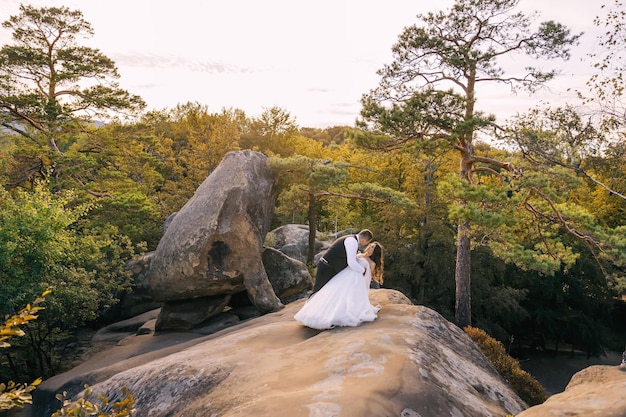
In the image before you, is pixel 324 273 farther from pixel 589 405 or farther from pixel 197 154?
pixel 197 154

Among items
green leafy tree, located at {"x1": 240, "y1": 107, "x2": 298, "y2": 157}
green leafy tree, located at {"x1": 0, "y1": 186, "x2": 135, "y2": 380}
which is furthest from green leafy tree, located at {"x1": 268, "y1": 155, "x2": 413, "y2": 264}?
green leafy tree, located at {"x1": 240, "y1": 107, "x2": 298, "y2": 157}

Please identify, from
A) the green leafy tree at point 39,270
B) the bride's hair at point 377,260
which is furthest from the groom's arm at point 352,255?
the green leafy tree at point 39,270

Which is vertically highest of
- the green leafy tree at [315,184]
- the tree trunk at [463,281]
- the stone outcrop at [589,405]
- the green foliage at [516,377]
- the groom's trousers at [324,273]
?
the green leafy tree at [315,184]

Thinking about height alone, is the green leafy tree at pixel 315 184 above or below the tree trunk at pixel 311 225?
above

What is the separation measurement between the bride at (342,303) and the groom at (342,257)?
0.13 metres

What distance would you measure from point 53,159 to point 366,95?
42.0ft

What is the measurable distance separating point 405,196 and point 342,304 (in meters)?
12.0

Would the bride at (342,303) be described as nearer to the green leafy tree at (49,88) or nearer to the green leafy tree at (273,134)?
the green leafy tree at (49,88)

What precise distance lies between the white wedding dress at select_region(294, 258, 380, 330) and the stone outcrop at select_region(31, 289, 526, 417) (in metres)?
0.20

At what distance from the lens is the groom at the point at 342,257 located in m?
7.84

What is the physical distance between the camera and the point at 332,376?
5.09m

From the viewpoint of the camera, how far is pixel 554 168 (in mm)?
13094

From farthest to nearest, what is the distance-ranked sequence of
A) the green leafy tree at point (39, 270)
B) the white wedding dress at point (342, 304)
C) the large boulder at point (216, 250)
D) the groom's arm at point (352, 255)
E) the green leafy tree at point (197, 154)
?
the green leafy tree at point (197, 154)
the large boulder at point (216, 250)
the green leafy tree at point (39, 270)
the groom's arm at point (352, 255)
the white wedding dress at point (342, 304)

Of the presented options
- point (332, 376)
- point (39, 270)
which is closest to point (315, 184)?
point (39, 270)
